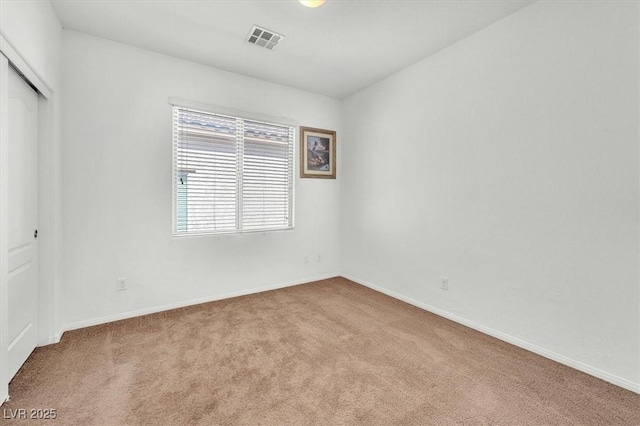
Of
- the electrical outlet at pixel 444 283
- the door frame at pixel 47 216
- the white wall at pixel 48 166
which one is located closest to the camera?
the white wall at pixel 48 166

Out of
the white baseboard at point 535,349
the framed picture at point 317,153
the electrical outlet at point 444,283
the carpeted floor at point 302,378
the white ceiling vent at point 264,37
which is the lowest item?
the carpeted floor at point 302,378

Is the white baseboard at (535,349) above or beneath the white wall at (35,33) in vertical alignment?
beneath

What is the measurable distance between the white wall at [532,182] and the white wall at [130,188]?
220 centimetres

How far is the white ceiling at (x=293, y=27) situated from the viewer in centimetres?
239

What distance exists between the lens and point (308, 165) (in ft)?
14.1

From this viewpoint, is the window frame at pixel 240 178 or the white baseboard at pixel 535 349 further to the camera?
the window frame at pixel 240 178

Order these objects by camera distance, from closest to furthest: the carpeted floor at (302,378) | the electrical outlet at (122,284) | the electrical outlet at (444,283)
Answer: the carpeted floor at (302,378) → the electrical outlet at (122,284) → the electrical outlet at (444,283)

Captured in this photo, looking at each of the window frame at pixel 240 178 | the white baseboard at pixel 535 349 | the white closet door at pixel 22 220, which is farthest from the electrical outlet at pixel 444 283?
the white closet door at pixel 22 220

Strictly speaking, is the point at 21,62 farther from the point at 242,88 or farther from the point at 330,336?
the point at 330,336

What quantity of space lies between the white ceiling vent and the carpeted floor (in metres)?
2.96

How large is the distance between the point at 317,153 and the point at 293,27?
193cm

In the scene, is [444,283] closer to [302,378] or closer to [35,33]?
[302,378]

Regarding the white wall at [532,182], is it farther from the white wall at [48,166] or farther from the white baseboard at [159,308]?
the white wall at [48,166]

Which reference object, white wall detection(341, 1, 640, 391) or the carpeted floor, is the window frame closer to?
the carpeted floor
